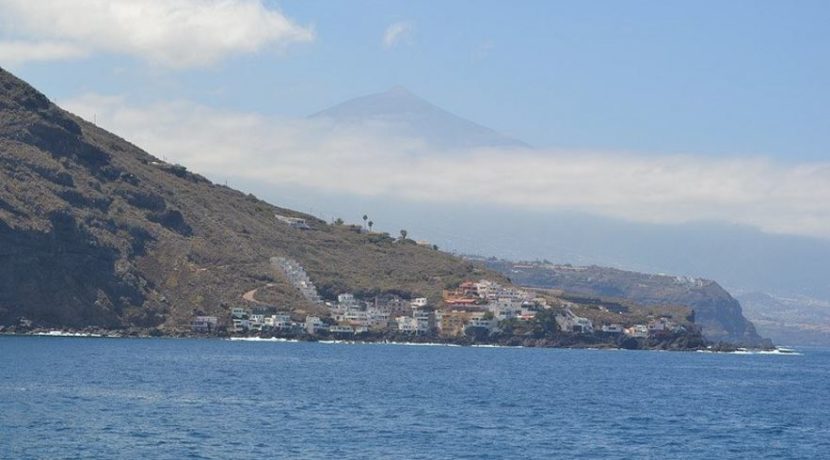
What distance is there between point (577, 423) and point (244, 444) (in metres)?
24.6

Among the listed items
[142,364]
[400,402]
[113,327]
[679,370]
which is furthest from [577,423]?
[113,327]

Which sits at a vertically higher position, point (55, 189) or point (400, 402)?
point (55, 189)

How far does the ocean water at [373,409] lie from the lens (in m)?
67.0

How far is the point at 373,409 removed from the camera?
85250 millimetres

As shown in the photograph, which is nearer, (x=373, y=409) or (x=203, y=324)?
(x=373, y=409)

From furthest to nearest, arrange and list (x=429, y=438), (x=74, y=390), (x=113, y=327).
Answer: (x=113, y=327) → (x=74, y=390) → (x=429, y=438)

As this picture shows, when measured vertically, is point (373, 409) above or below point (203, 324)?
below

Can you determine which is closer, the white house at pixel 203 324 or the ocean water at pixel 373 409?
the ocean water at pixel 373 409

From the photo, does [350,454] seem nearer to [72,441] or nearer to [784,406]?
[72,441]

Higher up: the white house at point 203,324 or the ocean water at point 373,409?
the white house at point 203,324

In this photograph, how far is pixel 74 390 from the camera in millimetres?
89375

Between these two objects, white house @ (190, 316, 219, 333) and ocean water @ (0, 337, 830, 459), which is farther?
white house @ (190, 316, 219, 333)

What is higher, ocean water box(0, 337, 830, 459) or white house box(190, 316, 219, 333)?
white house box(190, 316, 219, 333)

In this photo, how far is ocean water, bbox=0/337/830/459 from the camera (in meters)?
67.0
